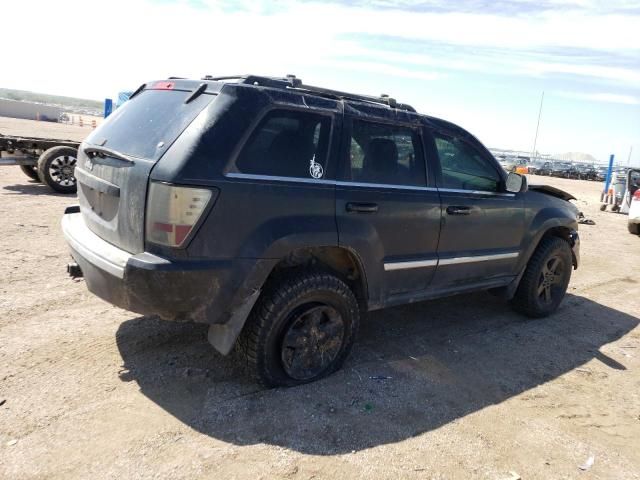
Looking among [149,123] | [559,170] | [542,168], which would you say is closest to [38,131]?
[149,123]

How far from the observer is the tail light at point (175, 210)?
9.36ft

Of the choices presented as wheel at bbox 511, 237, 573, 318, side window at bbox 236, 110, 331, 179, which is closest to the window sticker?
side window at bbox 236, 110, 331, 179

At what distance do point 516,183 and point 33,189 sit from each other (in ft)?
31.2

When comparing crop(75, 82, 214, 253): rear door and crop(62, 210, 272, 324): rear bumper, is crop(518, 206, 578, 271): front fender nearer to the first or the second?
crop(62, 210, 272, 324): rear bumper

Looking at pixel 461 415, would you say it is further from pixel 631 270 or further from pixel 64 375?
pixel 631 270

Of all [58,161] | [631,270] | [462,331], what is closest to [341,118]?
[462,331]

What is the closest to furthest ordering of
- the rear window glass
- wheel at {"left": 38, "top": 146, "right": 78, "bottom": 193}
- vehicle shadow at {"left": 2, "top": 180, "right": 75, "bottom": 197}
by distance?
the rear window glass → wheel at {"left": 38, "top": 146, "right": 78, "bottom": 193} → vehicle shadow at {"left": 2, "top": 180, "right": 75, "bottom": 197}

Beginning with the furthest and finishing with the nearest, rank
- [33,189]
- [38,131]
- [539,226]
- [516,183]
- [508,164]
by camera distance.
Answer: [508,164] < [38,131] < [33,189] < [539,226] < [516,183]

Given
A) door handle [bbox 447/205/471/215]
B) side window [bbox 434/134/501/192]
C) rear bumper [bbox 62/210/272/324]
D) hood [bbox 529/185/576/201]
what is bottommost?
rear bumper [bbox 62/210/272/324]

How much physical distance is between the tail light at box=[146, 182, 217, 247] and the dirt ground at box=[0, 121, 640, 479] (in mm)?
1114

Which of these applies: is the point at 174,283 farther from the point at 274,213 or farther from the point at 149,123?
the point at 149,123

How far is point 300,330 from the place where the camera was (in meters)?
3.51

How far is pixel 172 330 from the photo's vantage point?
13.9 feet

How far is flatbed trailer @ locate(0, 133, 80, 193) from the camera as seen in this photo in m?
9.91
